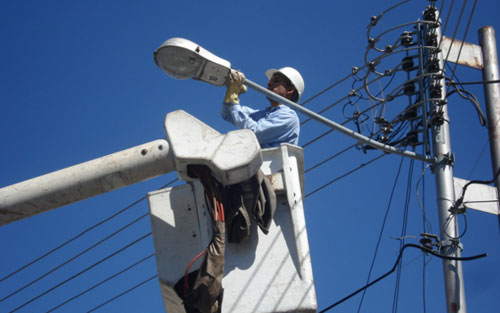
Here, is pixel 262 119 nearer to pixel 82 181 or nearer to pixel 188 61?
pixel 188 61

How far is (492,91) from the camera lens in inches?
293

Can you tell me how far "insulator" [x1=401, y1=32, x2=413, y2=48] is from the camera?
742cm

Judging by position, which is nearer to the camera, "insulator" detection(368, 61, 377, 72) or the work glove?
the work glove

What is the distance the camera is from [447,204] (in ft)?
21.9

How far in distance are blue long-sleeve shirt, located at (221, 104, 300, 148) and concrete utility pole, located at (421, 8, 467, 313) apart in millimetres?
1917

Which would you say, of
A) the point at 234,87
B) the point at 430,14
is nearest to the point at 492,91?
the point at 430,14

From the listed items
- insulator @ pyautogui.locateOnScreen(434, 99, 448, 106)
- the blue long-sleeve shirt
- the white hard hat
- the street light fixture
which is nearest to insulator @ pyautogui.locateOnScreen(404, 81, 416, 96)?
insulator @ pyautogui.locateOnScreen(434, 99, 448, 106)

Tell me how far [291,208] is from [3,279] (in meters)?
4.23

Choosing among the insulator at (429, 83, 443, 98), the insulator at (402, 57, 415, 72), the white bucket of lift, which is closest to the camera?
the white bucket of lift

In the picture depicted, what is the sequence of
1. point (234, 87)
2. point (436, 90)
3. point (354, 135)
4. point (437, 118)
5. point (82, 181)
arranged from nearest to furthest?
point (82, 181), point (234, 87), point (354, 135), point (437, 118), point (436, 90)

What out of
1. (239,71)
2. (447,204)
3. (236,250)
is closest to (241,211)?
(236,250)

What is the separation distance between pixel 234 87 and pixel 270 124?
0.37 meters

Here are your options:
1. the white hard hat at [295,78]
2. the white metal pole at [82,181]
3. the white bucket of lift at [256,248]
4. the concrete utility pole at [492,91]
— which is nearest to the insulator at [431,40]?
the concrete utility pole at [492,91]

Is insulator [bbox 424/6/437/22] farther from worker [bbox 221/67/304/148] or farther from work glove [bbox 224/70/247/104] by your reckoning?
work glove [bbox 224/70/247/104]
